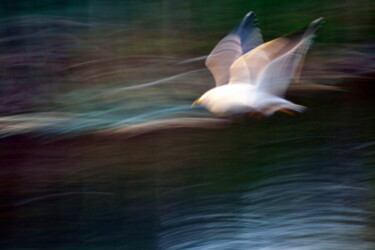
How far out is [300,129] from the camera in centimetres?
213

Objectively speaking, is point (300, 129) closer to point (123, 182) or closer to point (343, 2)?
point (343, 2)

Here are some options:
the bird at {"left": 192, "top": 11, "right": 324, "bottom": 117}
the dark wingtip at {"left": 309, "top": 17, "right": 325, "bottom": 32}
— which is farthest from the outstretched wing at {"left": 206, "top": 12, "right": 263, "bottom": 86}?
the dark wingtip at {"left": 309, "top": 17, "right": 325, "bottom": 32}

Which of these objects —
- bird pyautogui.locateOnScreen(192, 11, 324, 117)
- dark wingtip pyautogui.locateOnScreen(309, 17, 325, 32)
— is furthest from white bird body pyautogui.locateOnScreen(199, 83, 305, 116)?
dark wingtip pyautogui.locateOnScreen(309, 17, 325, 32)

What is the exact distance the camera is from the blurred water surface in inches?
82.8

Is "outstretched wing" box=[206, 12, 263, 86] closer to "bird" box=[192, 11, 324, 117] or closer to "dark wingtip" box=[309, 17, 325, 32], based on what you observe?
"bird" box=[192, 11, 324, 117]

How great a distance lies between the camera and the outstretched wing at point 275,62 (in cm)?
208

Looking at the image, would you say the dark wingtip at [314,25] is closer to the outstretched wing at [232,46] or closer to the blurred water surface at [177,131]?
the blurred water surface at [177,131]

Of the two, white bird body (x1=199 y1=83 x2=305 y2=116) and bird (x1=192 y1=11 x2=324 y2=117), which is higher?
bird (x1=192 y1=11 x2=324 y2=117)

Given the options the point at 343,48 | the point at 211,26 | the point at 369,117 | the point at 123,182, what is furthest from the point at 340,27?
the point at 123,182

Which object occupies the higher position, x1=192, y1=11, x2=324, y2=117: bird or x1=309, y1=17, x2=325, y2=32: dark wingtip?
x1=309, y1=17, x2=325, y2=32: dark wingtip

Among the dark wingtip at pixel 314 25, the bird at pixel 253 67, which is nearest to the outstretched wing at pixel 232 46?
the bird at pixel 253 67

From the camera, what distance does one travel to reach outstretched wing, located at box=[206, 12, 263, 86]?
210cm

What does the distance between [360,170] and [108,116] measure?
1.11 m

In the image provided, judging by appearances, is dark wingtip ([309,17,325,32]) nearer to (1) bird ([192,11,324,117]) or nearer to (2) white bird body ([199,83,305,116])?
(1) bird ([192,11,324,117])
